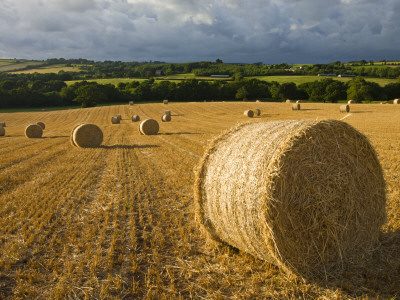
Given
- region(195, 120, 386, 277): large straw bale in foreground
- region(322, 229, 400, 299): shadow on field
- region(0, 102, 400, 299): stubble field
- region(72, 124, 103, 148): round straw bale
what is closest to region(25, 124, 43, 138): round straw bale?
region(72, 124, 103, 148): round straw bale

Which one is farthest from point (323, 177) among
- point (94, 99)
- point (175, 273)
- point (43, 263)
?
point (94, 99)

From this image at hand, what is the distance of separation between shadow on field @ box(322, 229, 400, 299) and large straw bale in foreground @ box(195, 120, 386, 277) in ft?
0.58

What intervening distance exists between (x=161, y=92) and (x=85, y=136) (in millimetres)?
55428

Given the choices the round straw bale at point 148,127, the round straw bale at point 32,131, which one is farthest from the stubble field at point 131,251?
the round straw bale at point 32,131

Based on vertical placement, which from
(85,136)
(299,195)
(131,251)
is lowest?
(131,251)

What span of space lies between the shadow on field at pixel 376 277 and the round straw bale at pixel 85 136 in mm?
15168

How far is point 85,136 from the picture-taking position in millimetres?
16188

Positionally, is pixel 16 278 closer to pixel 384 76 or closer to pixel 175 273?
pixel 175 273

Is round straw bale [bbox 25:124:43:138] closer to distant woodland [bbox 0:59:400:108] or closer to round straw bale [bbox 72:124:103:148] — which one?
round straw bale [bbox 72:124:103:148]

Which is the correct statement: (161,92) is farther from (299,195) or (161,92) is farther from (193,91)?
(299,195)

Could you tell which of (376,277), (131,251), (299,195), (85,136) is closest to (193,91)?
(85,136)

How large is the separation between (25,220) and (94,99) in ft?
212

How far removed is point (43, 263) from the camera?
4414mm

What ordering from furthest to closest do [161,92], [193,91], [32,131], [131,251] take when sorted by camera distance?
1. [193,91]
2. [161,92]
3. [32,131]
4. [131,251]
